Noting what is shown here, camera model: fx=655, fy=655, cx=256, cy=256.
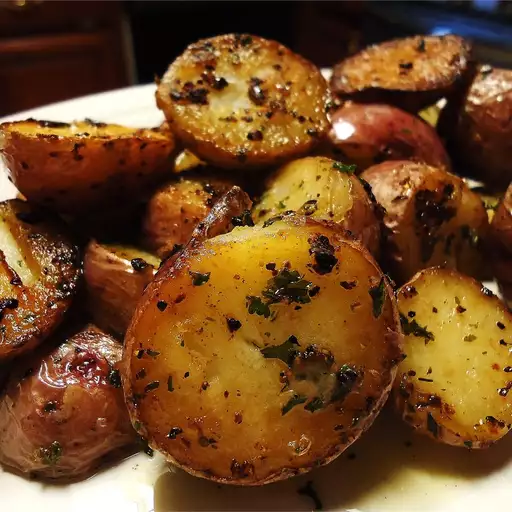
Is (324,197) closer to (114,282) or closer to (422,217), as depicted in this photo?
(422,217)

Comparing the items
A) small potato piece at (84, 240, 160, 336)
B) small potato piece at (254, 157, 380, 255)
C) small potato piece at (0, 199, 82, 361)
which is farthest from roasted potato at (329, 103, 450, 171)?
small potato piece at (0, 199, 82, 361)

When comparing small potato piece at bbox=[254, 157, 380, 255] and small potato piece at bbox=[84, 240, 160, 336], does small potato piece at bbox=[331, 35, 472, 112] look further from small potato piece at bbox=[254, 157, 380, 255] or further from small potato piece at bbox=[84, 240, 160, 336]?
small potato piece at bbox=[84, 240, 160, 336]

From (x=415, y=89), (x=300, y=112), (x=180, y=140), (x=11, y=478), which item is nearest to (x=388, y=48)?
(x=415, y=89)

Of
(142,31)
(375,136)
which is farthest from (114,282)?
(142,31)

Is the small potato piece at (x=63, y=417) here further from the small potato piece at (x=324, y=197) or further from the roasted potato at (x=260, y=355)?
the small potato piece at (x=324, y=197)

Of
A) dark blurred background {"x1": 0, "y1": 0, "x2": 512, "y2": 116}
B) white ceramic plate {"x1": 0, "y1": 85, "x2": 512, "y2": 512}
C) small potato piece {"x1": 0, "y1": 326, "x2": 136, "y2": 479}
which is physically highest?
small potato piece {"x1": 0, "y1": 326, "x2": 136, "y2": 479}


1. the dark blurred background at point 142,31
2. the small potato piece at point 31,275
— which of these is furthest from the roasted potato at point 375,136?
the dark blurred background at point 142,31

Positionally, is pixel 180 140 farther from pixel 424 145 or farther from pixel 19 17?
pixel 19 17
